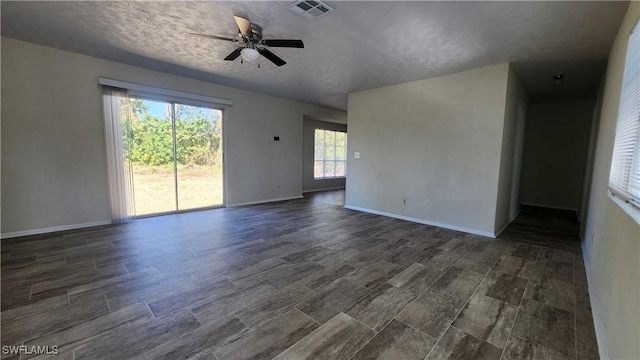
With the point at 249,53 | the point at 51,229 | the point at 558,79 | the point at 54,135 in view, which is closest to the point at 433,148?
the point at 558,79


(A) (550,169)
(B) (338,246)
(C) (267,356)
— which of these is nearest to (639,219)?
(C) (267,356)

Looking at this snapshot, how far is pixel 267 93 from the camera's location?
6273 mm

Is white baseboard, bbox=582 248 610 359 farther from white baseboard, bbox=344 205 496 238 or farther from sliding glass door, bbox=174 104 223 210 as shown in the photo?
sliding glass door, bbox=174 104 223 210

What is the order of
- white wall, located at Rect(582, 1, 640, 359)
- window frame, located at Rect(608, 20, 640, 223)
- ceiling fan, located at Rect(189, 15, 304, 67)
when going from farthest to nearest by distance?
ceiling fan, located at Rect(189, 15, 304, 67)
window frame, located at Rect(608, 20, 640, 223)
white wall, located at Rect(582, 1, 640, 359)

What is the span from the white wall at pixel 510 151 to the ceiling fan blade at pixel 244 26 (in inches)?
149

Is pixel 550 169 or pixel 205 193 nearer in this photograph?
pixel 205 193

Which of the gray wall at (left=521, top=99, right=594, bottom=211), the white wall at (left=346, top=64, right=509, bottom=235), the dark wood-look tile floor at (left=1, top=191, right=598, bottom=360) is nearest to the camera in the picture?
the dark wood-look tile floor at (left=1, top=191, right=598, bottom=360)

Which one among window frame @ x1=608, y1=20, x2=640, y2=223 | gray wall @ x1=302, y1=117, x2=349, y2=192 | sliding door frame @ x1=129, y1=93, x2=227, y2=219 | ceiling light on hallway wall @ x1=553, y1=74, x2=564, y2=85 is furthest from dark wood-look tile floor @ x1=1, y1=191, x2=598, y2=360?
gray wall @ x1=302, y1=117, x2=349, y2=192

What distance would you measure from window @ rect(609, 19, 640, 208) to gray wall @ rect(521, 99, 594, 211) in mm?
5163

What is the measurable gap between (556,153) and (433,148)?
420 cm

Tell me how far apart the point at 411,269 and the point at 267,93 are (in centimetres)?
520

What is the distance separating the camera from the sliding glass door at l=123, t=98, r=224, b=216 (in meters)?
4.65

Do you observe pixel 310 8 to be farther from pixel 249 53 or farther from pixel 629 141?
pixel 629 141

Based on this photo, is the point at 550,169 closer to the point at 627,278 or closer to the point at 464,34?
the point at 464,34
